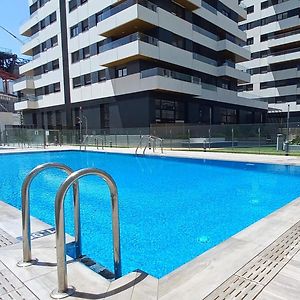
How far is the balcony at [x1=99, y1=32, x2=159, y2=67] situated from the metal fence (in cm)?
622

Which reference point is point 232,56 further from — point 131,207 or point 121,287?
point 121,287

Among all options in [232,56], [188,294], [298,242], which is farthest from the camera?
[232,56]

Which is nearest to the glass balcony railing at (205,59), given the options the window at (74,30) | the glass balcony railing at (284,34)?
the window at (74,30)

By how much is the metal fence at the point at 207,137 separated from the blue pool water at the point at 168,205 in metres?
8.07

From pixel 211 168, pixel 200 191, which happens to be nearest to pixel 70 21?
pixel 211 168

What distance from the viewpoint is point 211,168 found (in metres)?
13.0

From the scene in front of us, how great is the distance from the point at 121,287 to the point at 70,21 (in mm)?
34952

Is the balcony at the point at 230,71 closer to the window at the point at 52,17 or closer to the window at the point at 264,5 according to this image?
the window at the point at 264,5

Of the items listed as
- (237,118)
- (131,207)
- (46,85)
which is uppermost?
(46,85)

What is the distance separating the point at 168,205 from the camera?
7.12 m

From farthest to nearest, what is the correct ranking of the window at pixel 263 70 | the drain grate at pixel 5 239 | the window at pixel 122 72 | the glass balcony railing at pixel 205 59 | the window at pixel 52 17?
the window at pixel 263 70
the window at pixel 52 17
the glass balcony railing at pixel 205 59
the window at pixel 122 72
the drain grate at pixel 5 239

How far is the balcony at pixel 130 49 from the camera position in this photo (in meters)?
23.1

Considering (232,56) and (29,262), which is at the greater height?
(232,56)

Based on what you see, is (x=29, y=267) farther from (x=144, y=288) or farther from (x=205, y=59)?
(x=205, y=59)
